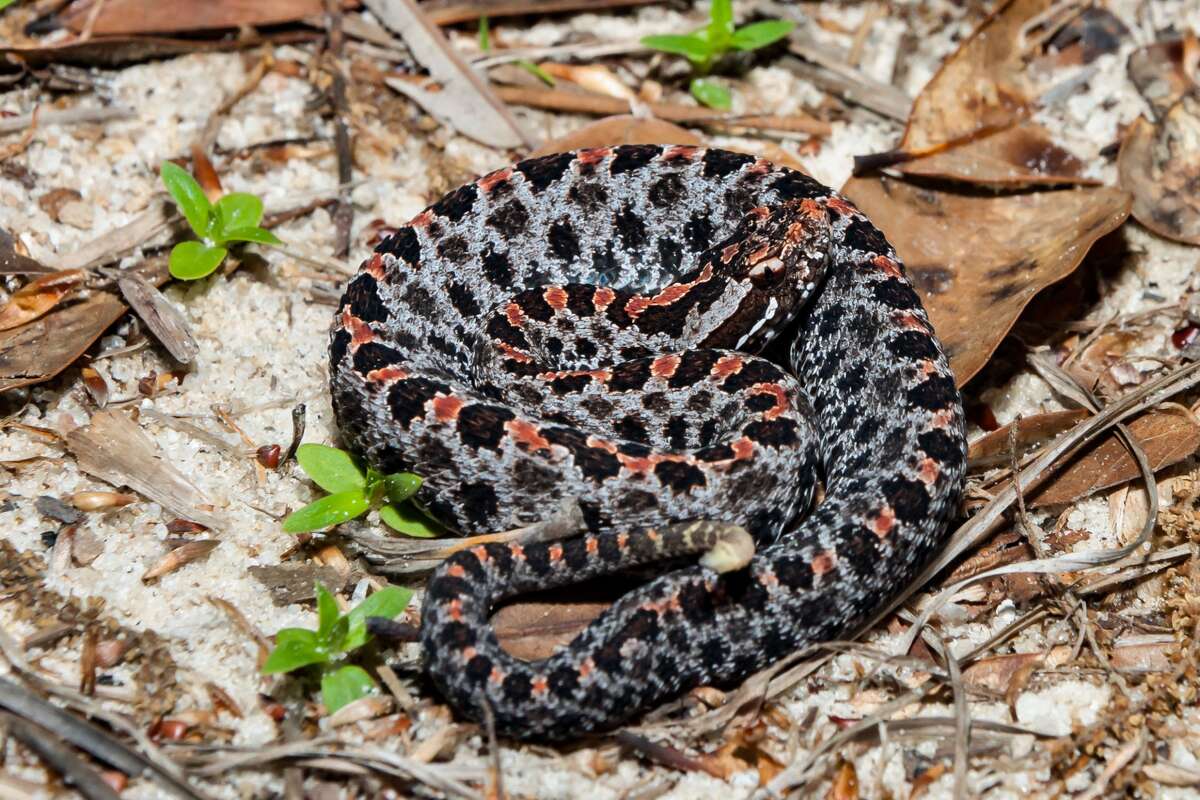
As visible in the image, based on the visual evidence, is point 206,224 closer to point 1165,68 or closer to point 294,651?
point 294,651

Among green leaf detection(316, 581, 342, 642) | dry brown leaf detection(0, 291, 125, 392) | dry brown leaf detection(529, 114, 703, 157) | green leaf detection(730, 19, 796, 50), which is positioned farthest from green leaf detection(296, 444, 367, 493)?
green leaf detection(730, 19, 796, 50)

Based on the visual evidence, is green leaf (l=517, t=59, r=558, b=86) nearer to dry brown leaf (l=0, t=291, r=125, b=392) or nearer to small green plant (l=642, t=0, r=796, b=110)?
small green plant (l=642, t=0, r=796, b=110)

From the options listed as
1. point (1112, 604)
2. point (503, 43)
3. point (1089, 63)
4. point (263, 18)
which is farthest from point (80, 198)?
point (1089, 63)

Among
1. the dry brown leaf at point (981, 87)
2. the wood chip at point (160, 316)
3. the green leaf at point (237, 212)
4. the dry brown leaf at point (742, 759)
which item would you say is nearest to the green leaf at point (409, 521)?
the wood chip at point (160, 316)

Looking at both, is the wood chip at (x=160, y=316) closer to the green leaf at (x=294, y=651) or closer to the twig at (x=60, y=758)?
the green leaf at (x=294, y=651)

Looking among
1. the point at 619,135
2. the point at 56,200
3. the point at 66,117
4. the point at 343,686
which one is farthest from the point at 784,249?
the point at 66,117
